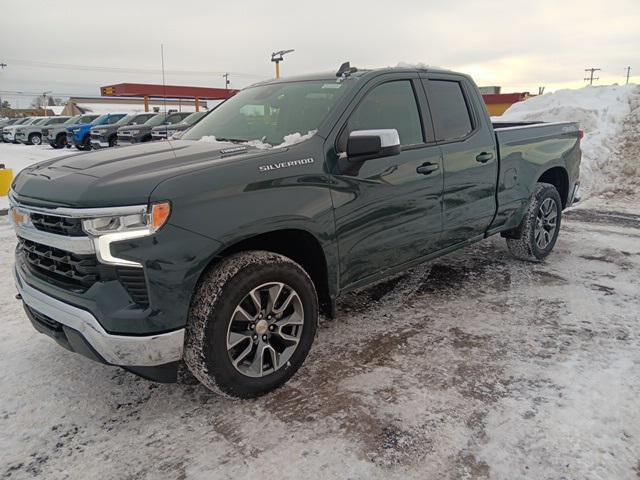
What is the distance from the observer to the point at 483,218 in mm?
4461

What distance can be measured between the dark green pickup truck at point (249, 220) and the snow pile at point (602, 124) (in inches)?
285

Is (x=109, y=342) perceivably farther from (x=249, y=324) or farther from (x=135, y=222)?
(x=249, y=324)

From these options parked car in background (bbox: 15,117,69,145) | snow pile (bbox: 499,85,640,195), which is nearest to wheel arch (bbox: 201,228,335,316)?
snow pile (bbox: 499,85,640,195)

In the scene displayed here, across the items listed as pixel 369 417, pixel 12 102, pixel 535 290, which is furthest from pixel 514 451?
pixel 12 102

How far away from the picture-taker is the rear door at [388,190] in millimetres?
3242

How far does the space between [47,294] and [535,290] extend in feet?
13.1

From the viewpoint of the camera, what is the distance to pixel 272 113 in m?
3.71

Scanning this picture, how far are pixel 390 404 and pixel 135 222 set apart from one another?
1.70m

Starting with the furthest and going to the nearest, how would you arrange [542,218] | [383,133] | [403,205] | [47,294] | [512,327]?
[542,218]
[512,327]
[403,205]
[383,133]
[47,294]

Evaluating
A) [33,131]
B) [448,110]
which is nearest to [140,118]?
[33,131]

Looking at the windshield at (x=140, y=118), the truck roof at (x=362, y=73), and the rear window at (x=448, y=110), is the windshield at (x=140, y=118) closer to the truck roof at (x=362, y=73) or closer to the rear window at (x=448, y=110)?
the truck roof at (x=362, y=73)

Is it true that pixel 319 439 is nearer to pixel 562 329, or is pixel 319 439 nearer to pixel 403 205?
pixel 403 205

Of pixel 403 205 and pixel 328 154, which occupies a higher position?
pixel 328 154

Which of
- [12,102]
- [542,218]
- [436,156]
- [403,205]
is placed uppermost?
[12,102]
